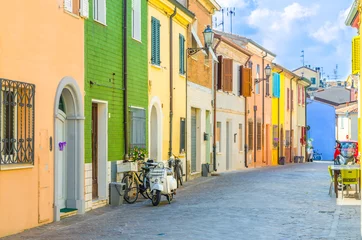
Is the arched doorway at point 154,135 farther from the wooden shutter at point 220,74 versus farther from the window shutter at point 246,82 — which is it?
the window shutter at point 246,82

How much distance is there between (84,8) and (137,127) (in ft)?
16.4

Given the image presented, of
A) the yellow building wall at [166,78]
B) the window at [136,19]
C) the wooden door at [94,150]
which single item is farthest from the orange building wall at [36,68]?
the yellow building wall at [166,78]

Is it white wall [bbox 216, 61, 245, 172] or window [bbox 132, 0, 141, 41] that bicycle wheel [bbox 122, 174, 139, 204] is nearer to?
window [bbox 132, 0, 141, 41]

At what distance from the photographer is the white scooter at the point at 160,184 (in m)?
16.6

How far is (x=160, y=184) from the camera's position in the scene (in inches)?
658

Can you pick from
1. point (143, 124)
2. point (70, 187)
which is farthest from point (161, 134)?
point (70, 187)

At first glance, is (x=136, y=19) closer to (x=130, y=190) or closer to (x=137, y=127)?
(x=137, y=127)

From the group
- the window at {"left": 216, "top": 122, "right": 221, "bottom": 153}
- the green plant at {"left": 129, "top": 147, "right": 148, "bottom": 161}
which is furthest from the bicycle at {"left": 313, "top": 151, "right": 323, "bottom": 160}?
the green plant at {"left": 129, "top": 147, "right": 148, "bottom": 161}

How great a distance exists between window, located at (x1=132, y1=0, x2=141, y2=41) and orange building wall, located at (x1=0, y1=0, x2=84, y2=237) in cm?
468

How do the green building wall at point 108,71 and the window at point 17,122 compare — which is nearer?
the window at point 17,122

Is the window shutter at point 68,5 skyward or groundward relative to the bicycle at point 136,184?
skyward

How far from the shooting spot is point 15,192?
11.9 m

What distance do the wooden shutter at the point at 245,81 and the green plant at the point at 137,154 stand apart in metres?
17.6

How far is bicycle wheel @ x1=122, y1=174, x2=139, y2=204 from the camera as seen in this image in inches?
683
